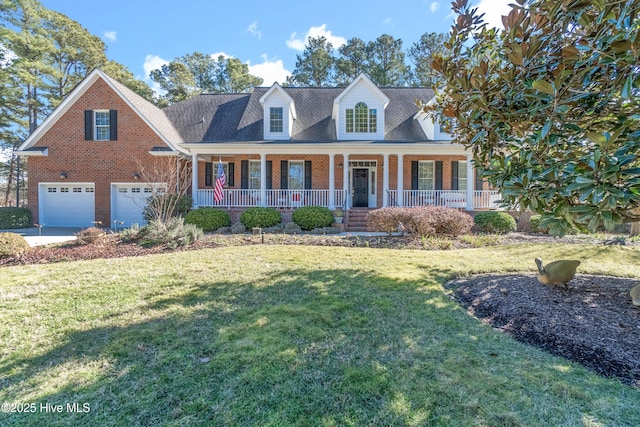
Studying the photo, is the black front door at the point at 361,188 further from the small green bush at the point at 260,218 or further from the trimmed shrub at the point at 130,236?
the trimmed shrub at the point at 130,236

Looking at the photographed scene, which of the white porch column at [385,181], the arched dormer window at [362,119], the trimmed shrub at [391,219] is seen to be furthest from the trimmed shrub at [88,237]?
the arched dormer window at [362,119]

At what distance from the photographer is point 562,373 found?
9.11ft

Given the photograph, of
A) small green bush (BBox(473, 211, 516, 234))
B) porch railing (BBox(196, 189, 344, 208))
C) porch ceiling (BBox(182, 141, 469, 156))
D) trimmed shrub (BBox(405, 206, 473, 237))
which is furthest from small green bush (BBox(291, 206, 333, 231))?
small green bush (BBox(473, 211, 516, 234))

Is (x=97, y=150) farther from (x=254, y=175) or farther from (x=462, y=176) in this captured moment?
(x=462, y=176)

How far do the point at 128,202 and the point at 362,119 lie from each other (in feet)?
41.3

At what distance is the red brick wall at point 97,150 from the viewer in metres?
15.0

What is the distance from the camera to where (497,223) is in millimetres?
12086

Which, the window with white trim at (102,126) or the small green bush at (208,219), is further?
the window with white trim at (102,126)

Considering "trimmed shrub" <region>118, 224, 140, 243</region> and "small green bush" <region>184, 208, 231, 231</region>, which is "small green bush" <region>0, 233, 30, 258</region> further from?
"small green bush" <region>184, 208, 231, 231</region>

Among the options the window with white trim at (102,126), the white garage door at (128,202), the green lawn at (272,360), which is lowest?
the green lawn at (272,360)

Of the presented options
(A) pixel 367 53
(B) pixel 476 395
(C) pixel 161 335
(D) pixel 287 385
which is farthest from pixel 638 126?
(A) pixel 367 53

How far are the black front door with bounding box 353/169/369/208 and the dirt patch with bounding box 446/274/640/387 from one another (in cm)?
1080

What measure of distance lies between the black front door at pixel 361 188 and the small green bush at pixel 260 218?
5400mm

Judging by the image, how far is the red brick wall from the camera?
1498 cm
